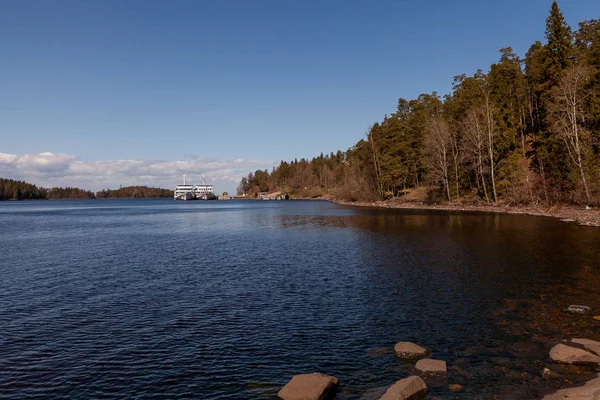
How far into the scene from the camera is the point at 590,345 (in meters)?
14.8

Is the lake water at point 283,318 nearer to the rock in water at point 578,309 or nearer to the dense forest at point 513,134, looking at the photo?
the rock in water at point 578,309

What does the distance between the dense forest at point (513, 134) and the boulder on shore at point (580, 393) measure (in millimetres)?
59862

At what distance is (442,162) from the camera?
97188 millimetres

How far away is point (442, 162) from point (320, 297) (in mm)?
83009

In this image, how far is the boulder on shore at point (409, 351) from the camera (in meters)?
14.9

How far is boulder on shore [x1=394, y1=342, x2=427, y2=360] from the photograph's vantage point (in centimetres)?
1494

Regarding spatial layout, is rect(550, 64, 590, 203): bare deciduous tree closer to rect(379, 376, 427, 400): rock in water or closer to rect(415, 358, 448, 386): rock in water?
rect(415, 358, 448, 386): rock in water

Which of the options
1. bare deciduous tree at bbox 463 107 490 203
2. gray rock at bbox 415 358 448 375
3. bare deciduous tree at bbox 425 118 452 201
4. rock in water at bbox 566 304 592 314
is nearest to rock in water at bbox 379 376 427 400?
gray rock at bbox 415 358 448 375

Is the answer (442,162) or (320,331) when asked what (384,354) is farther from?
(442,162)

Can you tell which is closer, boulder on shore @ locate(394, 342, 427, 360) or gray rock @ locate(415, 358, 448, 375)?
gray rock @ locate(415, 358, 448, 375)

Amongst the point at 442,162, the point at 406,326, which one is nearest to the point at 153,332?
the point at 406,326

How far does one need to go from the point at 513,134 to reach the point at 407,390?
9114 centimetres

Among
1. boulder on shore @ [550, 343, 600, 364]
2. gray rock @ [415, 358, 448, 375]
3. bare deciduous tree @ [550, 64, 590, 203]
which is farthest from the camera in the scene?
bare deciduous tree @ [550, 64, 590, 203]

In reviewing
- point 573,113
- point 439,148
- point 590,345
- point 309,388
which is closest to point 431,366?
point 309,388
